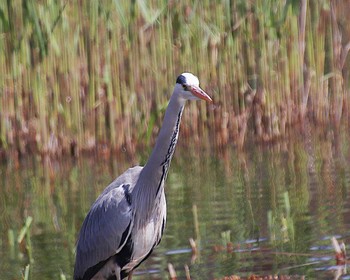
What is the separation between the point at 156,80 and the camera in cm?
1019

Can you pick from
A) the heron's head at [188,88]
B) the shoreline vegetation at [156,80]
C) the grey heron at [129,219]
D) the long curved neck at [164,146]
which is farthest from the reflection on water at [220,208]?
the heron's head at [188,88]

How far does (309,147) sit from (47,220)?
293 cm

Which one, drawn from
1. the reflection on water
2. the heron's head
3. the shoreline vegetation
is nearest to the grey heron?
the heron's head

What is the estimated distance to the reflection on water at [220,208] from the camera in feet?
21.4

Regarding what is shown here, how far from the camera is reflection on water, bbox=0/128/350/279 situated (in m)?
6.53

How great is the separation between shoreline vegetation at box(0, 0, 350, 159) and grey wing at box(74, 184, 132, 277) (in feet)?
12.0

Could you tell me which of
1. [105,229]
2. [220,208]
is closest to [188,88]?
[105,229]

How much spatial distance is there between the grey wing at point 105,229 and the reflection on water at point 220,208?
43 cm

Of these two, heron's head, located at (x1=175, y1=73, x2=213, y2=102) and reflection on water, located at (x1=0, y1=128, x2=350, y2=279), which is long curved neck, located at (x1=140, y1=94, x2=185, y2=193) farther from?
reflection on water, located at (x1=0, y1=128, x2=350, y2=279)

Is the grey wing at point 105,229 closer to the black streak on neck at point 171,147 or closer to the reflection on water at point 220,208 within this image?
the black streak on neck at point 171,147

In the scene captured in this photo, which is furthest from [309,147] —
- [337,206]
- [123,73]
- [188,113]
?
[337,206]

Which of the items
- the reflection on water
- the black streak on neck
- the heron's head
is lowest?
the reflection on water

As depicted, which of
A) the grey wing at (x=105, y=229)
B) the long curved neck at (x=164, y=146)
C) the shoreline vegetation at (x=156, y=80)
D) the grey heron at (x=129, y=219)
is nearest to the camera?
the long curved neck at (x=164, y=146)

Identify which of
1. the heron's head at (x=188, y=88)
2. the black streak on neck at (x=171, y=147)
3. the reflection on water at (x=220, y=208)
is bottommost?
the reflection on water at (x=220, y=208)
